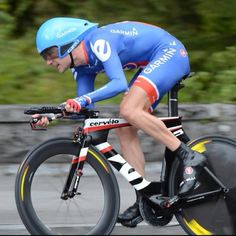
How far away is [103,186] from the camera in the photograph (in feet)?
17.1

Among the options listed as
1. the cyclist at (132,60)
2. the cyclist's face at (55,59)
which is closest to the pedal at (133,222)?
the cyclist at (132,60)

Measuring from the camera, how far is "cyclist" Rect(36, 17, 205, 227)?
16.6 ft

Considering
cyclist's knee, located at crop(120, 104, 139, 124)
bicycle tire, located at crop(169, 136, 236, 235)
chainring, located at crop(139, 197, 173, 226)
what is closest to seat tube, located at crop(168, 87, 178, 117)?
bicycle tire, located at crop(169, 136, 236, 235)

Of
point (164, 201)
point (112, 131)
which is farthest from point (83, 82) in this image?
point (112, 131)

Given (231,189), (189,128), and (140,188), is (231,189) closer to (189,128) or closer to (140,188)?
(140,188)

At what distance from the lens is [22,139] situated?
748cm

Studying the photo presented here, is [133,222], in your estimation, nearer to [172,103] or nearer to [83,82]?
[172,103]

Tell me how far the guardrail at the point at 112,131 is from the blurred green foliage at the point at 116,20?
41 cm

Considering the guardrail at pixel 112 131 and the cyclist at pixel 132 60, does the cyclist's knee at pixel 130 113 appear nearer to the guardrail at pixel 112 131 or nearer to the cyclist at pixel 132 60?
the cyclist at pixel 132 60

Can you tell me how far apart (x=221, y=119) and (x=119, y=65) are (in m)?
2.82

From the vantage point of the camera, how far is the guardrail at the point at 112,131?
7430 mm

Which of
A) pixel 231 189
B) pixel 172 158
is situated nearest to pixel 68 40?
pixel 172 158

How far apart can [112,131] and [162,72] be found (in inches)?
88.5

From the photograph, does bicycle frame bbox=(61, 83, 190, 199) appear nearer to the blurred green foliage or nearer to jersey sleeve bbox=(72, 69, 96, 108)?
jersey sleeve bbox=(72, 69, 96, 108)
